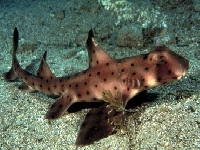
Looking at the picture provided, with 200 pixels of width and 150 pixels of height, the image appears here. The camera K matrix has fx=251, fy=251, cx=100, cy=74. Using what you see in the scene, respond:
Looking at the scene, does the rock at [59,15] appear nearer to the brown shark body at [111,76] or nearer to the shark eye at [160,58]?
the brown shark body at [111,76]

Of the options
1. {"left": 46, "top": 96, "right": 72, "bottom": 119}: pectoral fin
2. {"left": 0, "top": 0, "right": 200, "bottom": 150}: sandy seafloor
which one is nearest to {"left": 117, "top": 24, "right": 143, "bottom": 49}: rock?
{"left": 0, "top": 0, "right": 200, "bottom": 150}: sandy seafloor

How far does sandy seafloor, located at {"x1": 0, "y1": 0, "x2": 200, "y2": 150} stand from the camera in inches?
148

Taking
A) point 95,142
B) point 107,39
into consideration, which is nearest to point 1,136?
point 95,142

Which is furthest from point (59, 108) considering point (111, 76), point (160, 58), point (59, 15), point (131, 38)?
point (59, 15)

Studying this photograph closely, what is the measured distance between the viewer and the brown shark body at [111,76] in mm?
3678

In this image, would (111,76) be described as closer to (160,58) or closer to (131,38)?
(160,58)

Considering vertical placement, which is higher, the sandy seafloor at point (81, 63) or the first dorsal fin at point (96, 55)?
the first dorsal fin at point (96, 55)

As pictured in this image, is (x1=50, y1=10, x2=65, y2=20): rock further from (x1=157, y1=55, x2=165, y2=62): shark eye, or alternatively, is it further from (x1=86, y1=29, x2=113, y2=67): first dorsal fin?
(x1=157, y1=55, x2=165, y2=62): shark eye

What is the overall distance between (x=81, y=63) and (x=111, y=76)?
9.62ft

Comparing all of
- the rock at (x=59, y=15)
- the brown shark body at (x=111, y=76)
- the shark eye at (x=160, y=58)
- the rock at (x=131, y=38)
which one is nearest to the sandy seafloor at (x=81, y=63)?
the rock at (x=59, y=15)

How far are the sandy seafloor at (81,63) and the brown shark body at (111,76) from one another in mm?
384

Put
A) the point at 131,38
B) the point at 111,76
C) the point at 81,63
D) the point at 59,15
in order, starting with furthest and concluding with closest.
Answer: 1. the point at 59,15
2. the point at 131,38
3. the point at 81,63
4. the point at 111,76

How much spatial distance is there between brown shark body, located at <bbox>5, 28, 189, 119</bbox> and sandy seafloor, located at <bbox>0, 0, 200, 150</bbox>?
0.38 metres

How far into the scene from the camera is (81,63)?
688 centimetres
